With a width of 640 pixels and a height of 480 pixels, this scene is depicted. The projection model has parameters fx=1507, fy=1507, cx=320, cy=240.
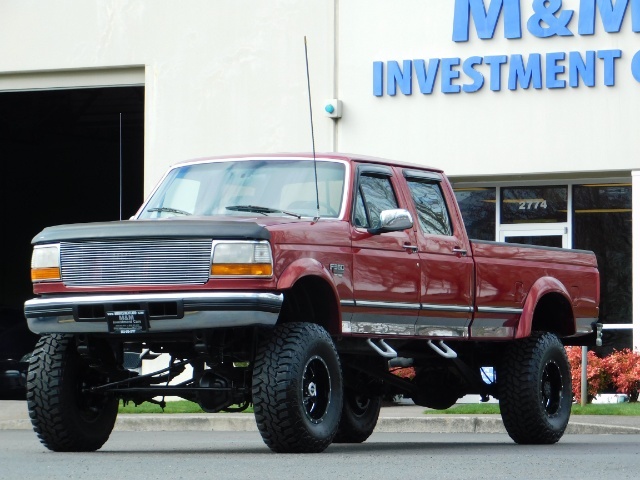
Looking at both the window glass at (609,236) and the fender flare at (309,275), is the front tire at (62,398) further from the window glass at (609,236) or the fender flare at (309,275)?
the window glass at (609,236)

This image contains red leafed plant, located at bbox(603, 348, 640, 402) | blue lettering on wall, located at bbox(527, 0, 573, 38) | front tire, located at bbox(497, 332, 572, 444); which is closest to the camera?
front tire, located at bbox(497, 332, 572, 444)

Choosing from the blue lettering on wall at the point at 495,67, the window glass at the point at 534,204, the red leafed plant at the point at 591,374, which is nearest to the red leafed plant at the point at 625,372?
the red leafed plant at the point at 591,374

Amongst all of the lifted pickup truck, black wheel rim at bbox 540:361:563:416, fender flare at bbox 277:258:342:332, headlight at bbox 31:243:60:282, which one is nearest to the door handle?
the lifted pickup truck

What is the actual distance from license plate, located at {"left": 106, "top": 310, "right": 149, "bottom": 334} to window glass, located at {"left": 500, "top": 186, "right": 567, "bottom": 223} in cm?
1321

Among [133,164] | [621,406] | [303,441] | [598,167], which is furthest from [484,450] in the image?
[133,164]

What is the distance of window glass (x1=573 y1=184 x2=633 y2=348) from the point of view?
71.6ft

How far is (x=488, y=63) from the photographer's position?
21.7 metres

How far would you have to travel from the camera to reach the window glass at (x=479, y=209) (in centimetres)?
2256

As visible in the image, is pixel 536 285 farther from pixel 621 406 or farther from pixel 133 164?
pixel 133 164

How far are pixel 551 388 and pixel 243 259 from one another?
13.5 ft

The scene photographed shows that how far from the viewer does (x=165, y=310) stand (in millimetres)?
9812

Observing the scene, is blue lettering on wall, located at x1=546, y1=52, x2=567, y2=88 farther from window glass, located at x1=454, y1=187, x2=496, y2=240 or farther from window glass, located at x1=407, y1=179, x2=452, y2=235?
window glass, located at x1=407, y1=179, x2=452, y2=235

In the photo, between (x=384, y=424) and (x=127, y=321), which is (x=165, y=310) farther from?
(x=384, y=424)

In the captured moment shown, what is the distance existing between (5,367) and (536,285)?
1133cm
